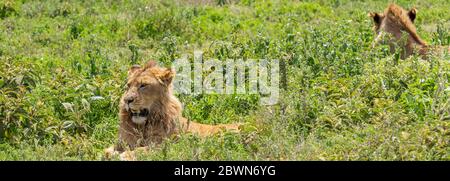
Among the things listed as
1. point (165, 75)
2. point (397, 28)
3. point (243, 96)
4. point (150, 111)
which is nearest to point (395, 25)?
point (397, 28)

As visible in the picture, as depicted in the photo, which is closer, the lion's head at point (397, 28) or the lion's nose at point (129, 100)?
the lion's nose at point (129, 100)

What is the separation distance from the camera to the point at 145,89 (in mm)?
10117

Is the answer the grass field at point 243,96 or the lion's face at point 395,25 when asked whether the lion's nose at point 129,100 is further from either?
the lion's face at point 395,25

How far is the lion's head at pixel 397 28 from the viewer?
1309cm

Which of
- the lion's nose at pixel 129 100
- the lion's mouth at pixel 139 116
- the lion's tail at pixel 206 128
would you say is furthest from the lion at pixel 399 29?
the lion's nose at pixel 129 100

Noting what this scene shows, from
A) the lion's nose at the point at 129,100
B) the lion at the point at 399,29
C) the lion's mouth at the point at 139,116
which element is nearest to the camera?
the lion's nose at the point at 129,100

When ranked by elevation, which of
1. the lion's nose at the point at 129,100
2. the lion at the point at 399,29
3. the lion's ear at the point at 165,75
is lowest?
the lion's nose at the point at 129,100

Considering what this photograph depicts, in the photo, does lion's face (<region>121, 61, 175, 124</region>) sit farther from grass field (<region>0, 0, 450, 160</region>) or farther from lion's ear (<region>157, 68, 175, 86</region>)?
grass field (<region>0, 0, 450, 160</region>)

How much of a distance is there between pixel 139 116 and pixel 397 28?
4.64 metres

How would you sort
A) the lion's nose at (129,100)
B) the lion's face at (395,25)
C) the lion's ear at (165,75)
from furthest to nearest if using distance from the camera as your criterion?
the lion's face at (395,25)
the lion's ear at (165,75)
the lion's nose at (129,100)

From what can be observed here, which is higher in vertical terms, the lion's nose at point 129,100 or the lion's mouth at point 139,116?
the lion's nose at point 129,100

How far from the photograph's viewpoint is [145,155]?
9.11 meters

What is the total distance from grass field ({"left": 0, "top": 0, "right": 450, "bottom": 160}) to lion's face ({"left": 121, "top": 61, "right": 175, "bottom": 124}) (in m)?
0.52
